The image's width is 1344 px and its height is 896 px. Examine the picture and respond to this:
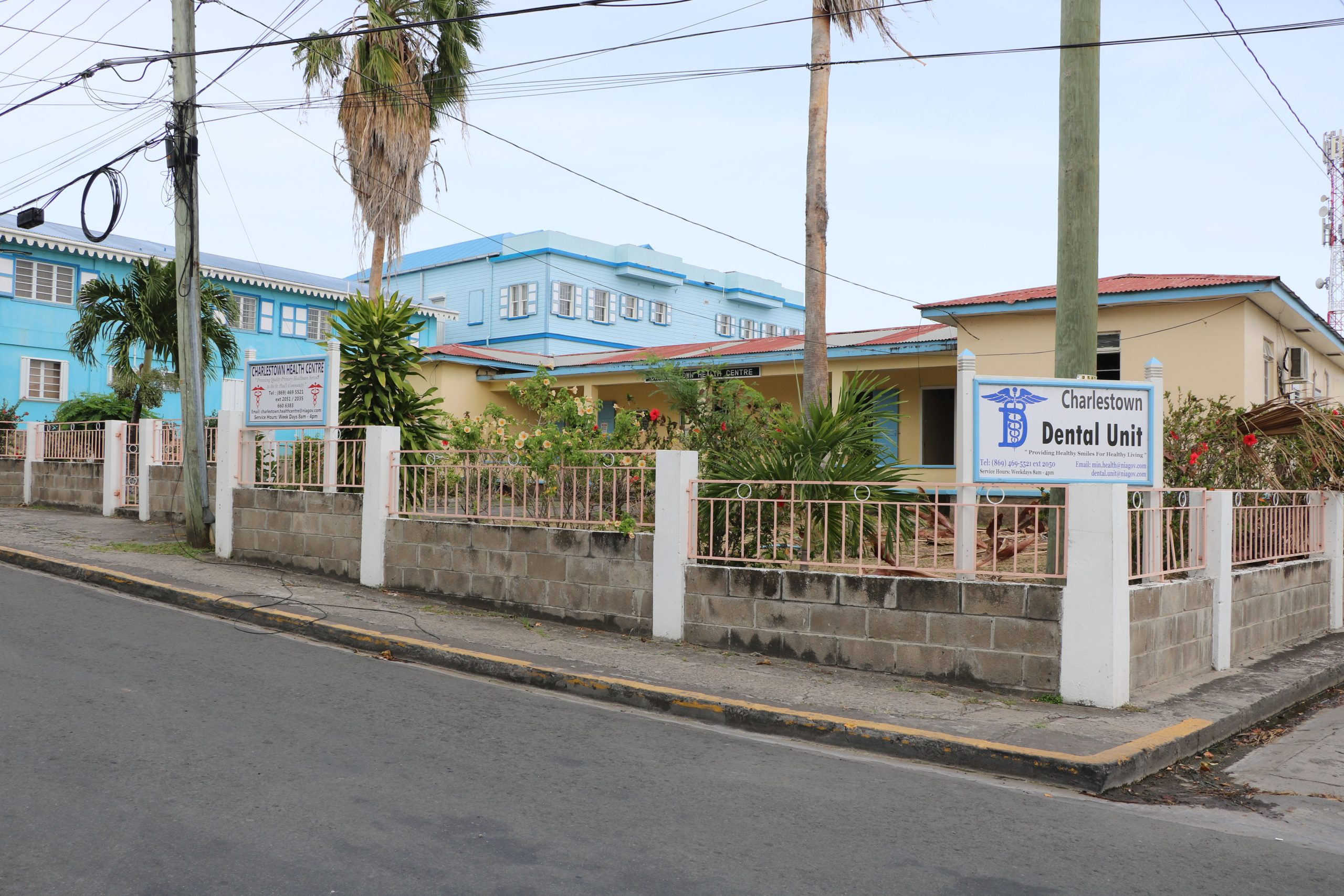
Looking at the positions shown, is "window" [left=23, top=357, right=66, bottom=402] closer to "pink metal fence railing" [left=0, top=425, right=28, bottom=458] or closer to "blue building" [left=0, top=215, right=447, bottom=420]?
"blue building" [left=0, top=215, right=447, bottom=420]

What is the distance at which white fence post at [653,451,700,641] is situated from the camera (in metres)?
8.43

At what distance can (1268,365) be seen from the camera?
16562 millimetres

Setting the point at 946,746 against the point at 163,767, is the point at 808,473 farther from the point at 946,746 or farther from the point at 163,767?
the point at 163,767

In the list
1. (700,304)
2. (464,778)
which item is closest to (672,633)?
(464,778)

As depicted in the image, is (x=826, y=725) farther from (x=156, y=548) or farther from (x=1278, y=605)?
(x=156, y=548)

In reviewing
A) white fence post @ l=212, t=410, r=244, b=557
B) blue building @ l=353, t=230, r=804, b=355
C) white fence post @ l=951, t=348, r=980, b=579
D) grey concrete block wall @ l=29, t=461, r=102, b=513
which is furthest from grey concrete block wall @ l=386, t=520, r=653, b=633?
blue building @ l=353, t=230, r=804, b=355

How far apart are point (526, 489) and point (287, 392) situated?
4.12m

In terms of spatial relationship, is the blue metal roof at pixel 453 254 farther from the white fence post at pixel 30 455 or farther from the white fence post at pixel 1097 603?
the white fence post at pixel 1097 603

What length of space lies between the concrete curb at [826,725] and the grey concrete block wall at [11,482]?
13.7 metres

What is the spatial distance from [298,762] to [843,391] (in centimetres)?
540

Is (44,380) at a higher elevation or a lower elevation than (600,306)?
lower

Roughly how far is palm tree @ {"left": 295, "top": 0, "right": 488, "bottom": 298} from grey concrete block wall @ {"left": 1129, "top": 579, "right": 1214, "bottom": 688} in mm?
14864

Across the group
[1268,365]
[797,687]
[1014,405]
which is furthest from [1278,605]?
[1268,365]

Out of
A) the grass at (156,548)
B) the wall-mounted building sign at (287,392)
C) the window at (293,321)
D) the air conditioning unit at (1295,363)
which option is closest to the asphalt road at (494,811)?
the wall-mounted building sign at (287,392)
